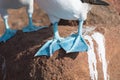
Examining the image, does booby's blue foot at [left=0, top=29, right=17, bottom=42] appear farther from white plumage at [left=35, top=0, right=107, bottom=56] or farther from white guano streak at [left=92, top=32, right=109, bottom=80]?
white guano streak at [left=92, top=32, right=109, bottom=80]

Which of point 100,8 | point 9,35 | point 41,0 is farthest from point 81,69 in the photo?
point 100,8

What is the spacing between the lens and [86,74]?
569cm

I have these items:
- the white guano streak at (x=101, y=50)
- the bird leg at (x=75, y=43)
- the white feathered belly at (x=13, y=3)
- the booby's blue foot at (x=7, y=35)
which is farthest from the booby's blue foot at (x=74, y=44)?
the booby's blue foot at (x=7, y=35)

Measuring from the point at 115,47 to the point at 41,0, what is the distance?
1079mm

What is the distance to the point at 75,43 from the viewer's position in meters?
5.70

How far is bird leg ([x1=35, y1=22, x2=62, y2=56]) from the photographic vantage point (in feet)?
18.4

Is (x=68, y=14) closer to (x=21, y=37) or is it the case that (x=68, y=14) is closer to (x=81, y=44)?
(x=81, y=44)

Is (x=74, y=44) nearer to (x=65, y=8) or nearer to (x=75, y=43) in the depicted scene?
(x=75, y=43)

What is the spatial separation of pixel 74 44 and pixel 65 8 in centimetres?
45

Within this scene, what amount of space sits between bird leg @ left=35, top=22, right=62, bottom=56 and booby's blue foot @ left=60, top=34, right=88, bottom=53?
72mm

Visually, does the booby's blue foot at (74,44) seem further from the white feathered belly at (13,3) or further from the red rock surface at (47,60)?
the white feathered belly at (13,3)

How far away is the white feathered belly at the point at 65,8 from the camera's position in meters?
5.45

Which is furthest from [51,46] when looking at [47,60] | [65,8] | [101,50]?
[101,50]

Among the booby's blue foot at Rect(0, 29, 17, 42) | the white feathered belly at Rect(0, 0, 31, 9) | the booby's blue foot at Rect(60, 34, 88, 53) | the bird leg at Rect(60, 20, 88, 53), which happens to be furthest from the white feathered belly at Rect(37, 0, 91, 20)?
the booby's blue foot at Rect(0, 29, 17, 42)
